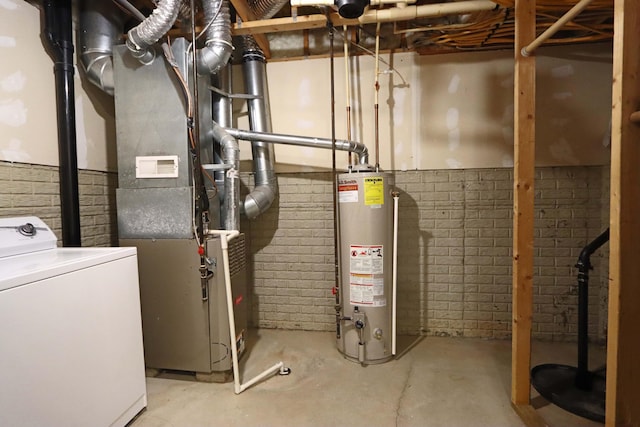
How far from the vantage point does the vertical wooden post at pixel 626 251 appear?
106cm

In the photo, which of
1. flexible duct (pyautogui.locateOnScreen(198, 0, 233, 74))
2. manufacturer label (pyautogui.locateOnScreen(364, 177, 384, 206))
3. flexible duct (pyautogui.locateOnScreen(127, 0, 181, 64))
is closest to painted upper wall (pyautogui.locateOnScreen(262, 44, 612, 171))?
manufacturer label (pyautogui.locateOnScreen(364, 177, 384, 206))

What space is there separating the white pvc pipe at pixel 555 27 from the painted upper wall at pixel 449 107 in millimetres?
980

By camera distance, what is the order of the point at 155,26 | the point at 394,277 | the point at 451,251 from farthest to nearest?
1. the point at 451,251
2. the point at 394,277
3. the point at 155,26

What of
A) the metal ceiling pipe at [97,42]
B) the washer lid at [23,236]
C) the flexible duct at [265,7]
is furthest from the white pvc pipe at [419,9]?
the washer lid at [23,236]

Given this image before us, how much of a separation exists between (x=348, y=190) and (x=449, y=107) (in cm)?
120

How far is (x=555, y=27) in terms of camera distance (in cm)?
142

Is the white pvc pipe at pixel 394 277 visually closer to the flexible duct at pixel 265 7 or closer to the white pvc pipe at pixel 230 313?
the white pvc pipe at pixel 230 313

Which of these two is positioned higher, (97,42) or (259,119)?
(97,42)

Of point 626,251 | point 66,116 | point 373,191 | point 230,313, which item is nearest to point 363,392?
point 230,313

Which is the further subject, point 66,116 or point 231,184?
point 231,184

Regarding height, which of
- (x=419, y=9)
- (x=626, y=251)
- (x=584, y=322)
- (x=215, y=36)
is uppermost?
(x=419, y=9)

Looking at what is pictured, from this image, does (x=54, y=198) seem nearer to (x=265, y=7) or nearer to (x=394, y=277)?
(x=265, y=7)

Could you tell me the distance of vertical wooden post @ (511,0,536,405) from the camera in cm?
168

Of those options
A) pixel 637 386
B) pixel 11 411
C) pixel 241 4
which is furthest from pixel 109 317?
pixel 637 386
